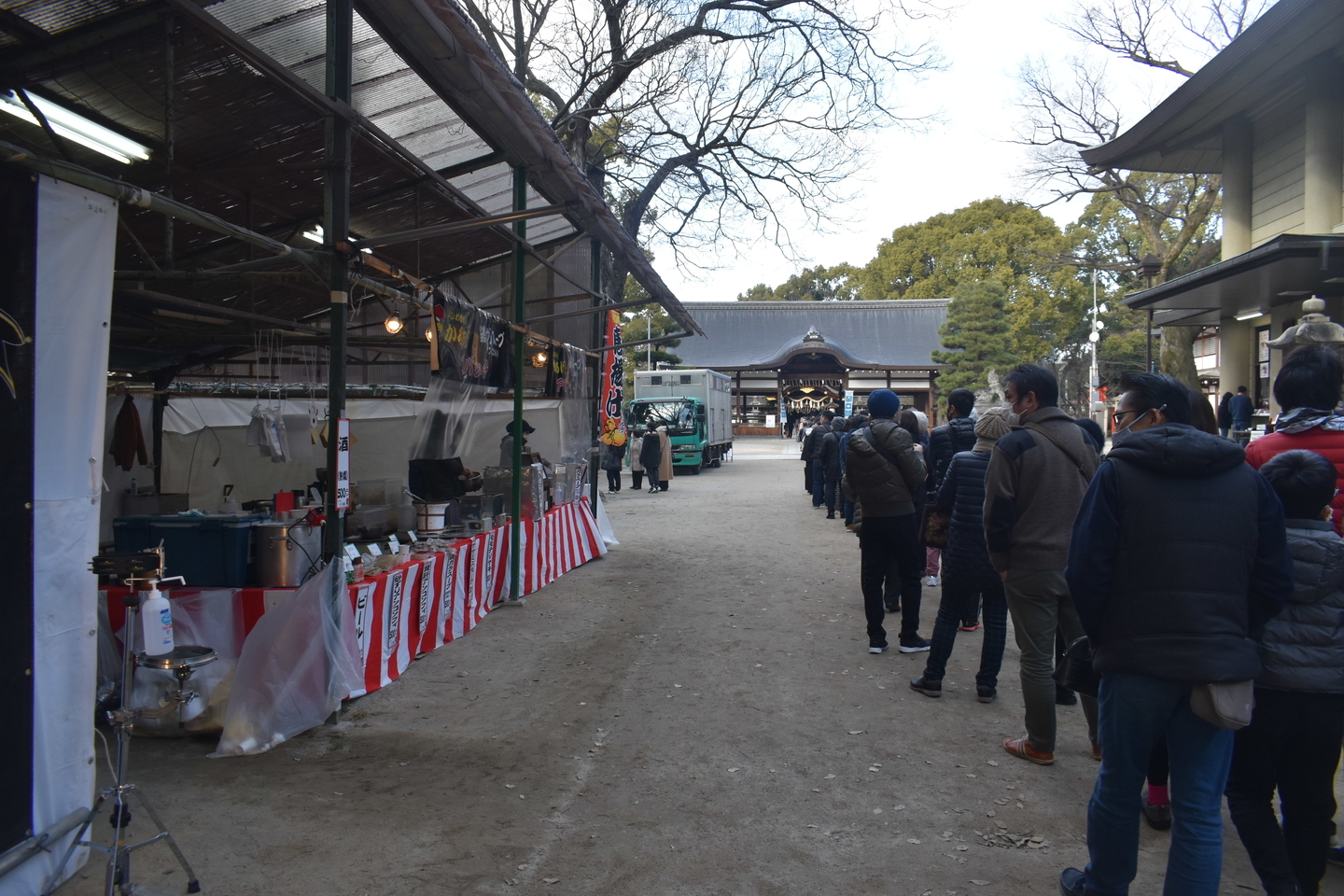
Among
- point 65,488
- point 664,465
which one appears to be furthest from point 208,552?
point 664,465

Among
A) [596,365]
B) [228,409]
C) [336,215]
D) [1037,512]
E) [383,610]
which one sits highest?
[336,215]

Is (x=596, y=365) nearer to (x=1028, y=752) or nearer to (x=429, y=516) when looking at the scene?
(x=429, y=516)

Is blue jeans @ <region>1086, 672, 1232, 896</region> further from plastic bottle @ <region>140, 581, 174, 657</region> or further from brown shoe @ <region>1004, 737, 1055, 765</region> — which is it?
plastic bottle @ <region>140, 581, 174, 657</region>

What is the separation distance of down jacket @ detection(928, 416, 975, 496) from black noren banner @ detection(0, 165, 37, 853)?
512 centimetres

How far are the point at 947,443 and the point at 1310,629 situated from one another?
167 inches

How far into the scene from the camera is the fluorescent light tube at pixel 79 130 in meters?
4.75

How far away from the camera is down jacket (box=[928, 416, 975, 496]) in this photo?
6.20m

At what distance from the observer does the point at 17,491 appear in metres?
2.75

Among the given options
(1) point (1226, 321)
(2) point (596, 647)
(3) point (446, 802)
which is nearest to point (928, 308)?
(1) point (1226, 321)

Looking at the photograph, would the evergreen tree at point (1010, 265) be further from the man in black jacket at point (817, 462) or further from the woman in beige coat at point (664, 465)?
the man in black jacket at point (817, 462)

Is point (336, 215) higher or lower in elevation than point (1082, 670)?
higher

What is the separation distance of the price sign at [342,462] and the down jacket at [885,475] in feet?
11.1

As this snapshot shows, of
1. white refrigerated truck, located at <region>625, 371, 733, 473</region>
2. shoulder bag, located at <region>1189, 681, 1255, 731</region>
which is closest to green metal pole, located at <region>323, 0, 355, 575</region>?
shoulder bag, located at <region>1189, 681, 1255, 731</region>

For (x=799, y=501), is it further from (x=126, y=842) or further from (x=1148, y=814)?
(x=126, y=842)
